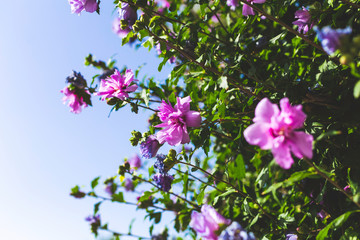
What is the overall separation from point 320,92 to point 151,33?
0.83 m

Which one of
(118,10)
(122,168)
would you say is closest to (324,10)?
(118,10)

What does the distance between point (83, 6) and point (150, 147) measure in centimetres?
75

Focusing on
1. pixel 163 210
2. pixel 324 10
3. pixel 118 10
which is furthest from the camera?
pixel 163 210

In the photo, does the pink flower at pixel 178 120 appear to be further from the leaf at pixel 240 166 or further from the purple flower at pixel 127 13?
the purple flower at pixel 127 13

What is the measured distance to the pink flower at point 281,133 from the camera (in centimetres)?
75

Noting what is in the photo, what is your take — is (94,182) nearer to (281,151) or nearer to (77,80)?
(77,80)

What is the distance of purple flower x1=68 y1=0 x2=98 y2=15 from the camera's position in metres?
1.45

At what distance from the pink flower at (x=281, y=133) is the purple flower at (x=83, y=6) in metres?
1.05

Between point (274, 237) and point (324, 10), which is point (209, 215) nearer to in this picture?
point (274, 237)

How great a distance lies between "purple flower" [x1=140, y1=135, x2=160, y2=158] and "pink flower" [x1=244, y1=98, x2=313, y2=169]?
72cm

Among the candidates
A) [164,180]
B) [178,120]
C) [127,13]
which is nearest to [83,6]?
[127,13]

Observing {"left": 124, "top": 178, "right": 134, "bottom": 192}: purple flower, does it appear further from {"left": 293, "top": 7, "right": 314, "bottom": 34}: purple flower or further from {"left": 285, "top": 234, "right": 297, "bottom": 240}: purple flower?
{"left": 293, "top": 7, "right": 314, "bottom": 34}: purple flower

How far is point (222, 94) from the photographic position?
1.35m

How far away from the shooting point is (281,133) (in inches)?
30.4
